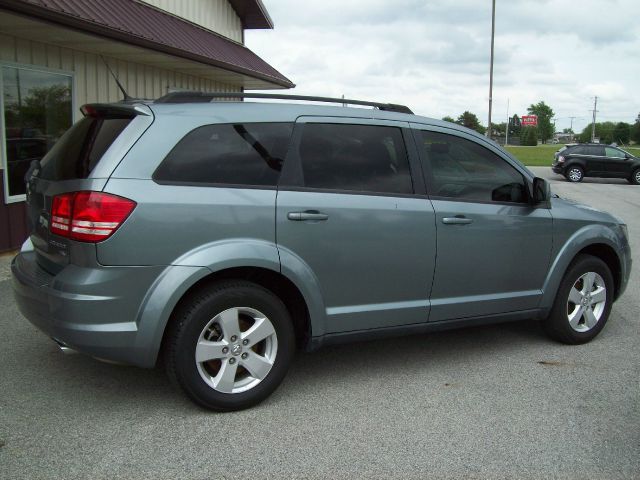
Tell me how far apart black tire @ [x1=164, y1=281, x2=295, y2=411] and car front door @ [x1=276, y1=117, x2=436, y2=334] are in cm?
27

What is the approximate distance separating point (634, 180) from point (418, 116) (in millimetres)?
24631

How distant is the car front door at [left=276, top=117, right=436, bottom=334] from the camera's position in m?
3.76

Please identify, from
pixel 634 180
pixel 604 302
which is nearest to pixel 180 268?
pixel 604 302

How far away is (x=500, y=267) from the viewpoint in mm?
4504

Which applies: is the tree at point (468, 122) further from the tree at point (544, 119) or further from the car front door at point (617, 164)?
the tree at point (544, 119)

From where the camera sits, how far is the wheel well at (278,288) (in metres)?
Answer: 3.56

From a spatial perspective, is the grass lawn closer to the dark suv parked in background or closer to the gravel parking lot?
the dark suv parked in background

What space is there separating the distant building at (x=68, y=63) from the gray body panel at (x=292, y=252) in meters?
4.01

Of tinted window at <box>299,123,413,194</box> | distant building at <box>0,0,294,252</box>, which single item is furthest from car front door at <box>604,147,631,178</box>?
tinted window at <box>299,123,413,194</box>

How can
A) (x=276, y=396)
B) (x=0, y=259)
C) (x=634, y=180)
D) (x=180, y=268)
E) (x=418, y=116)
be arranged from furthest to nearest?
(x=634, y=180) → (x=0, y=259) → (x=418, y=116) → (x=276, y=396) → (x=180, y=268)

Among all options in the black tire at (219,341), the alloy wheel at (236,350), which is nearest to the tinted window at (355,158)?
the black tire at (219,341)

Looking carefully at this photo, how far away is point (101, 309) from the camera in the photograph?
3268 millimetres

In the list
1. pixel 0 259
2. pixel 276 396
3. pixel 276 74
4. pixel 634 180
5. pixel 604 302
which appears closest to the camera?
pixel 276 396

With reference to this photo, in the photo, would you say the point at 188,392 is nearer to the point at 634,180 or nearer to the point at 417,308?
the point at 417,308
